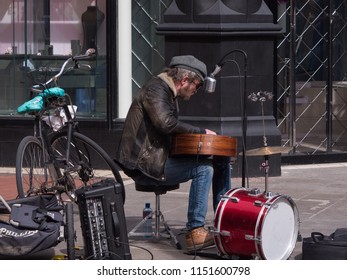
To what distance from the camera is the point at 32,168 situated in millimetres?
8117

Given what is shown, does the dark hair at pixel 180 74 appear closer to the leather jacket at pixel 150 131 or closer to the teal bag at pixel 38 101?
the leather jacket at pixel 150 131

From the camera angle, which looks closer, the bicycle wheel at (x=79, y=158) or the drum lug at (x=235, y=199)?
the drum lug at (x=235, y=199)

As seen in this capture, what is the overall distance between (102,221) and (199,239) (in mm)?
978

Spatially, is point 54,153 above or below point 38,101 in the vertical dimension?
below

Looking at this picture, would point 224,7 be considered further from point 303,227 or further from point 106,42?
point 303,227

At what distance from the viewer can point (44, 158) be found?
8.05m

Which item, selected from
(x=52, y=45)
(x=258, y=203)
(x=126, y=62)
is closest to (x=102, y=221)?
(x=258, y=203)

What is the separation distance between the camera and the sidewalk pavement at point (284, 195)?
7625 mm

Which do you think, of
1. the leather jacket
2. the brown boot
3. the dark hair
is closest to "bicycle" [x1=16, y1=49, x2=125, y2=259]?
the leather jacket

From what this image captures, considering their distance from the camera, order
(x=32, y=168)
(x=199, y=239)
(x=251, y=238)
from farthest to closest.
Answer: (x=32, y=168) < (x=199, y=239) < (x=251, y=238)

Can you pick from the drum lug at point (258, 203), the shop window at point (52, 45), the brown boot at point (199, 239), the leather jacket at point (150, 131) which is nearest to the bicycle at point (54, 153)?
the leather jacket at point (150, 131)

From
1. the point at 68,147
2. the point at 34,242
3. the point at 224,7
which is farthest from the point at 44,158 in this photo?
the point at 224,7

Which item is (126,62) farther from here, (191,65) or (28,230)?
(28,230)

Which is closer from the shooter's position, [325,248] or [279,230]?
[325,248]
